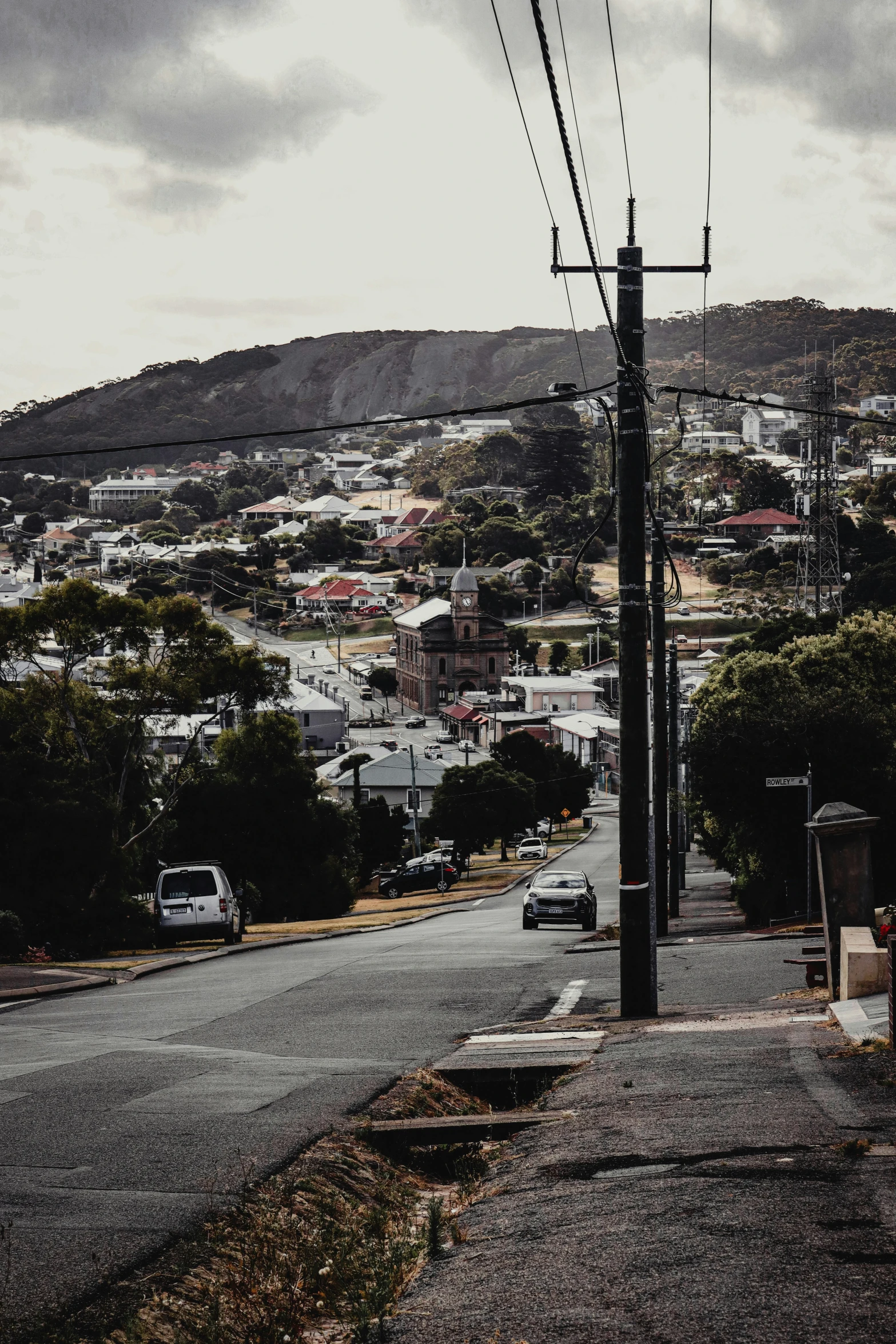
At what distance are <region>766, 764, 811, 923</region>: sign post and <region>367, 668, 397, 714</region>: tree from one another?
119m

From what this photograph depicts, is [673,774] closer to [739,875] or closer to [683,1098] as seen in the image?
[739,875]

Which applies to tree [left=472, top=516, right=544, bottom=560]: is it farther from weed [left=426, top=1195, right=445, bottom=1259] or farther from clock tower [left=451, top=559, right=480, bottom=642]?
weed [left=426, top=1195, right=445, bottom=1259]

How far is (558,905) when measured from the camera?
30.1 metres

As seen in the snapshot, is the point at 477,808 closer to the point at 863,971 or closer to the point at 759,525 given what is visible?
the point at 863,971

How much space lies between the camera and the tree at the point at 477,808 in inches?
2547

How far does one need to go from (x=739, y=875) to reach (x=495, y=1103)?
26171 mm

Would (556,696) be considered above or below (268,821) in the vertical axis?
above

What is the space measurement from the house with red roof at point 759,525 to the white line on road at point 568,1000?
166 metres

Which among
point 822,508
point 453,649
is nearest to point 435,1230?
point 822,508

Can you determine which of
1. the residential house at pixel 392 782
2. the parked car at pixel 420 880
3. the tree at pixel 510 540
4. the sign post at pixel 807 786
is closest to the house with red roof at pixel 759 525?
the tree at pixel 510 540

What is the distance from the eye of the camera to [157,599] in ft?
113

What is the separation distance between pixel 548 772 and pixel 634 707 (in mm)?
70203

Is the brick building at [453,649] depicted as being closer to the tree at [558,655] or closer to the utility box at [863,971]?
the tree at [558,655]

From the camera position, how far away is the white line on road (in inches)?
600
